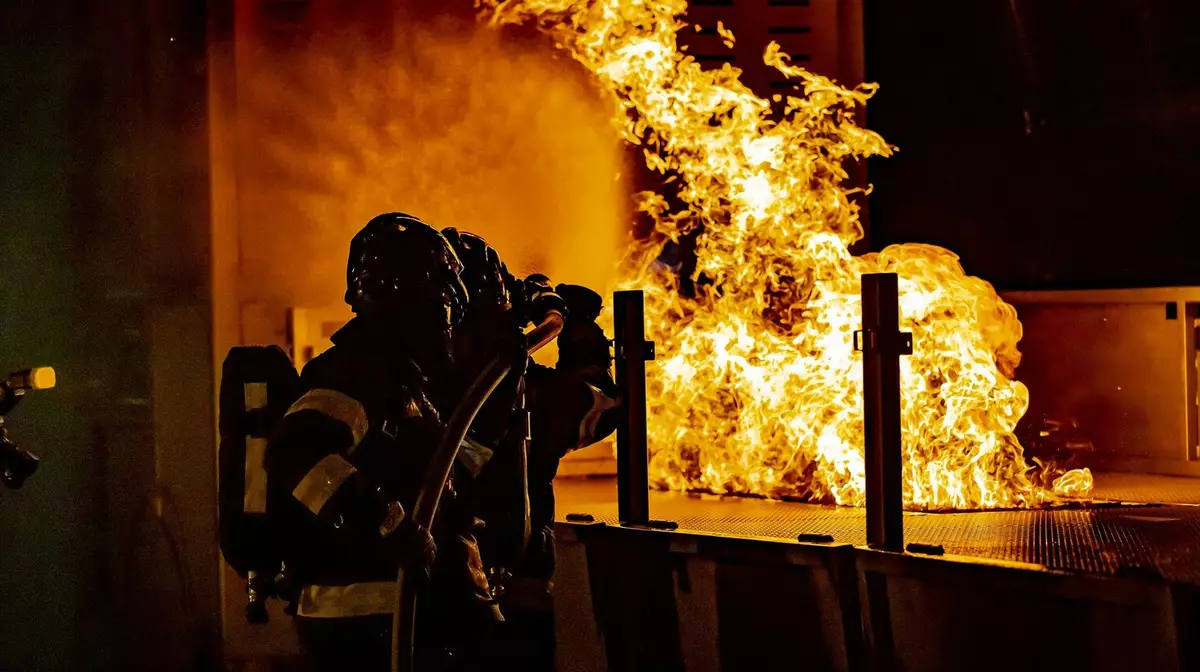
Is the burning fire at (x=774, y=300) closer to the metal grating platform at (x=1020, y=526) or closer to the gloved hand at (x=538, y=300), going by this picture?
the metal grating platform at (x=1020, y=526)

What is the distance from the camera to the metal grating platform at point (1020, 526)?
4.38 m

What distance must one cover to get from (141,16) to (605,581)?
131 inches

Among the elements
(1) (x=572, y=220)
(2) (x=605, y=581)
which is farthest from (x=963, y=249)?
(2) (x=605, y=581)

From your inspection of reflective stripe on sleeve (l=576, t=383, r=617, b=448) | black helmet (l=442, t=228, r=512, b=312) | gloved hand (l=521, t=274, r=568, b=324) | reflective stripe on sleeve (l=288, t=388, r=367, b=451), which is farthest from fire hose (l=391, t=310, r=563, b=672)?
reflective stripe on sleeve (l=576, t=383, r=617, b=448)

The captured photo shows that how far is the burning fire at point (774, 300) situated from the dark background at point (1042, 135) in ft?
0.93

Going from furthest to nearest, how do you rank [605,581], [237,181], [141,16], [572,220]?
[572,220] → [237,181] → [141,16] → [605,581]

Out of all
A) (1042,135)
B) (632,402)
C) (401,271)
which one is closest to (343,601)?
(401,271)

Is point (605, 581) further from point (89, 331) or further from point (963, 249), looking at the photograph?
point (963, 249)

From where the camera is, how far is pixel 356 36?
6750 mm

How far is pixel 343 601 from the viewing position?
157 inches

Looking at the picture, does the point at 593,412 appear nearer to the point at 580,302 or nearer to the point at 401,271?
the point at 580,302

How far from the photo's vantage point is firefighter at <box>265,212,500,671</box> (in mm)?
3789

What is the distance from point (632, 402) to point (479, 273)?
A: 4.17 feet

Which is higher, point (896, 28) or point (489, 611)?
point (896, 28)
